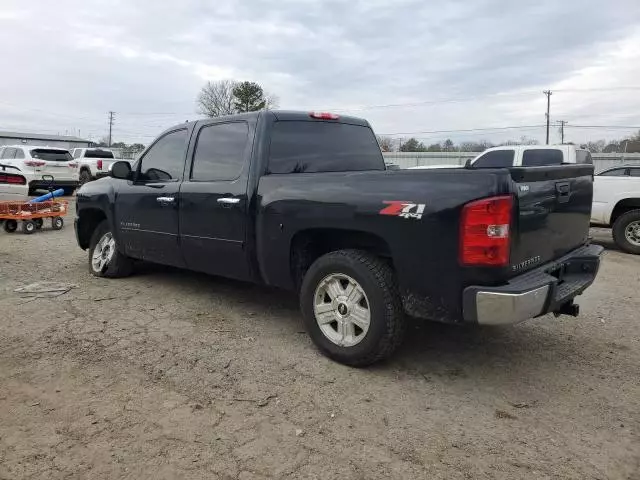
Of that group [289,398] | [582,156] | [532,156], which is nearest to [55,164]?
[532,156]

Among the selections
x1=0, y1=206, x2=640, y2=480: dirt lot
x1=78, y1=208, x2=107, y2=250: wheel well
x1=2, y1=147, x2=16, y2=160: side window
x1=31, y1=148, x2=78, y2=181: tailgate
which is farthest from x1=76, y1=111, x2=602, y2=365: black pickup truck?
x1=2, y1=147, x2=16, y2=160: side window

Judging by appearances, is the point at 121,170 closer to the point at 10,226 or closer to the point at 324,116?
the point at 324,116

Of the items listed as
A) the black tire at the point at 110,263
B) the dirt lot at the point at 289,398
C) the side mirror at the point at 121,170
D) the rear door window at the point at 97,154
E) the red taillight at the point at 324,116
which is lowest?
the dirt lot at the point at 289,398

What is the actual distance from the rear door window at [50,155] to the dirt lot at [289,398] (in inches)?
560

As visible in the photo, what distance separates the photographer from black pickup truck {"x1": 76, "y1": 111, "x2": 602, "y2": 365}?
3.07m

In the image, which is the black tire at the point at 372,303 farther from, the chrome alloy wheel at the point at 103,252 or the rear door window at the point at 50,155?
the rear door window at the point at 50,155

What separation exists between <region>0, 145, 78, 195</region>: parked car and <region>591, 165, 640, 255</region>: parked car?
15.4 metres

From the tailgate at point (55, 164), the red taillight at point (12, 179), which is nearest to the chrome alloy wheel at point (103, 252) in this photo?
the red taillight at point (12, 179)

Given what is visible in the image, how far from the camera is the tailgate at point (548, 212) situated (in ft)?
10.4

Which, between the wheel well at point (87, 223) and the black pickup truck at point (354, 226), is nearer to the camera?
the black pickup truck at point (354, 226)

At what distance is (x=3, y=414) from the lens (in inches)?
121

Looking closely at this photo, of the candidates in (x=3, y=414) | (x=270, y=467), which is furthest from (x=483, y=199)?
(x=3, y=414)

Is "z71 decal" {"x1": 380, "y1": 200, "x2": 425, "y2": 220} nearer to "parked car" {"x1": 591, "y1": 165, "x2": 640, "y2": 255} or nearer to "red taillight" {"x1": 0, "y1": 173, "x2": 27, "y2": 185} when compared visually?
"parked car" {"x1": 591, "y1": 165, "x2": 640, "y2": 255}

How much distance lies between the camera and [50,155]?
1789 centimetres
